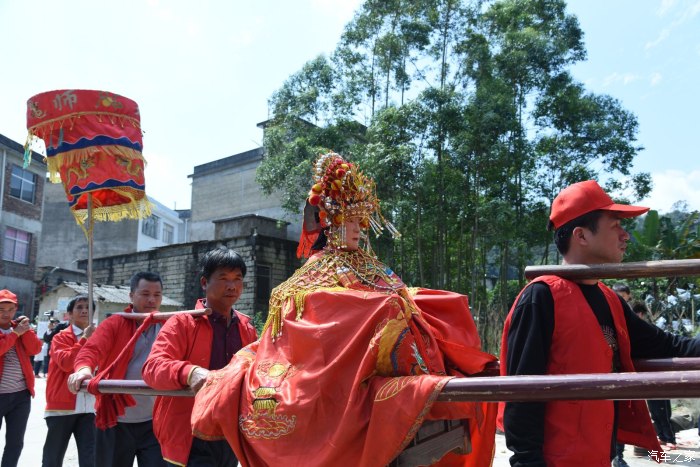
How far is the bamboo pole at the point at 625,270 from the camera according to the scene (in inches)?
82.0

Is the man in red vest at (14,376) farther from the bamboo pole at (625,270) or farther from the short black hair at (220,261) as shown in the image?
the bamboo pole at (625,270)

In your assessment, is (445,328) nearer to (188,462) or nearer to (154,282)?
(188,462)

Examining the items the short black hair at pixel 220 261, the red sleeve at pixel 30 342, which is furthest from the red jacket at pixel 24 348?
the short black hair at pixel 220 261

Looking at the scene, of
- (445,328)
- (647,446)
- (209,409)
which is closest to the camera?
(647,446)

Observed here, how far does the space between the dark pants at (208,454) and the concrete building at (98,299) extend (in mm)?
17403

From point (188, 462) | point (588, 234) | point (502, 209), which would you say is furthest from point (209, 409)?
point (502, 209)

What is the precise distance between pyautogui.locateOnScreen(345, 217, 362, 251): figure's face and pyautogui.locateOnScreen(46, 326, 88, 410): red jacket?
2.92 metres

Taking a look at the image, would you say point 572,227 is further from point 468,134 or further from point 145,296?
point 468,134

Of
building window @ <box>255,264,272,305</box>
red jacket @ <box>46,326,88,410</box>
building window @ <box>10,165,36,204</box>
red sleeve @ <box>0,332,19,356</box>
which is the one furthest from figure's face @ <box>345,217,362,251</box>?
building window @ <box>10,165,36,204</box>

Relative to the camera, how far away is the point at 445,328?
9.87 ft

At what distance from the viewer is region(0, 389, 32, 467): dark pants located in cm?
541

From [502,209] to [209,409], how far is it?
41.1 feet

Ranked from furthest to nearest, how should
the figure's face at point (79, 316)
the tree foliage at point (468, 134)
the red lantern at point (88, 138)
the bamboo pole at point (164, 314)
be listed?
1. the tree foliage at point (468, 134)
2. the figure's face at point (79, 316)
3. the red lantern at point (88, 138)
4. the bamboo pole at point (164, 314)

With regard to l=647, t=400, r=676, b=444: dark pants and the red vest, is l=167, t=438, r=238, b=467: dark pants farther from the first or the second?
l=647, t=400, r=676, b=444: dark pants
